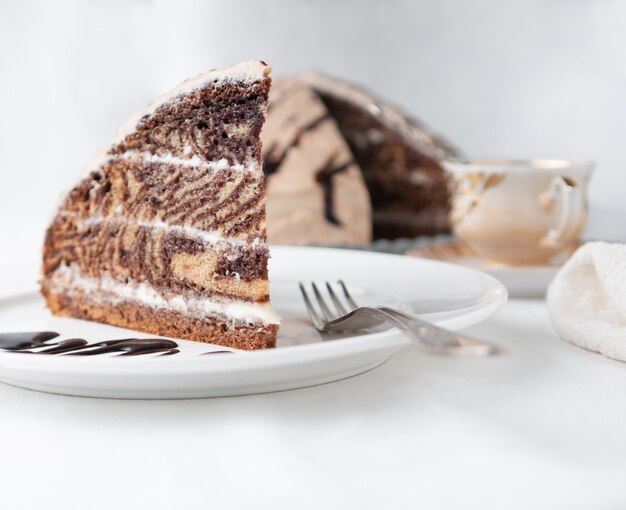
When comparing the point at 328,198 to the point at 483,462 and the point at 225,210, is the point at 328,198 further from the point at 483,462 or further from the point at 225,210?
the point at 483,462

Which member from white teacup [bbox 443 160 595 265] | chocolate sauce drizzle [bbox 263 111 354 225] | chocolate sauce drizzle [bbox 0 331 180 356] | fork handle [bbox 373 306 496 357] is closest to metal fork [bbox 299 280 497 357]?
fork handle [bbox 373 306 496 357]

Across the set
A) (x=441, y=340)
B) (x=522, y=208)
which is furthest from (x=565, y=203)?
(x=441, y=340)

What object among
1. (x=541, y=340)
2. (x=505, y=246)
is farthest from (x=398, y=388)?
(x=505, y=246)

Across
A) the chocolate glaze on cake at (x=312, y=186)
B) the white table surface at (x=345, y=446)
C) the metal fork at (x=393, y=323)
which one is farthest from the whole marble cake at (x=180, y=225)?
the chocolate glaze on cake at (x=312, y=186)

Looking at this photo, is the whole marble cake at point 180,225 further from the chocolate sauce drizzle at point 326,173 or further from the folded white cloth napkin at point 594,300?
the chocolate sauce drizzle at point 326,173

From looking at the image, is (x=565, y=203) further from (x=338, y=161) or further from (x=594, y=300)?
(x=338, y=161)
